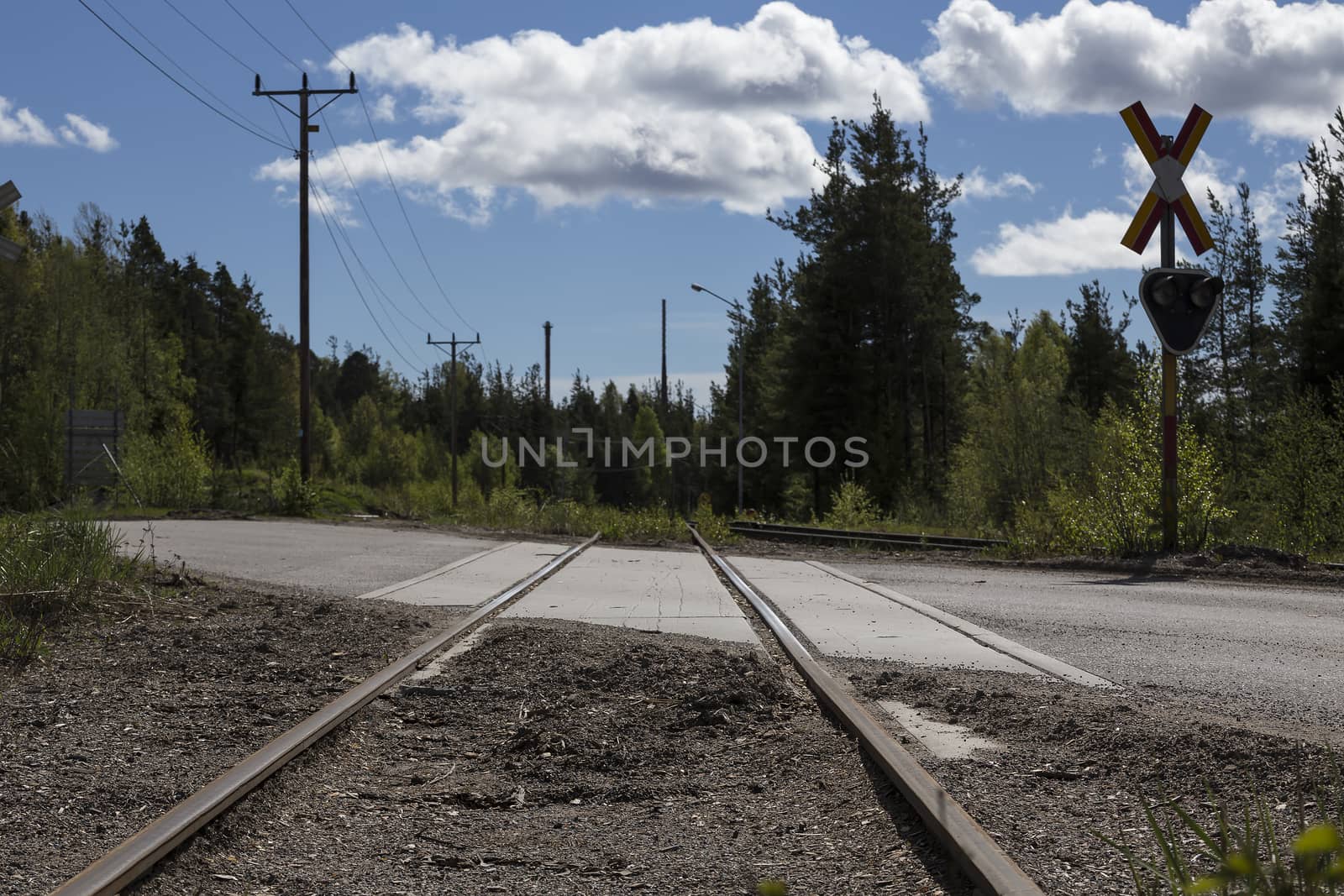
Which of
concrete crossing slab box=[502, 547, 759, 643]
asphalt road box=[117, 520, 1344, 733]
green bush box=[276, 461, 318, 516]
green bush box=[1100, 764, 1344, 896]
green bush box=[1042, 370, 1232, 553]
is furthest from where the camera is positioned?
green bush box=[276, 461, 318, 516]

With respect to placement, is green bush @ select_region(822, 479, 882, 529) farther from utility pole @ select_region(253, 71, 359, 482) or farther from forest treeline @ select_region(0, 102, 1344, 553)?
utility pole @ select_region(253, 71, 359, 482)

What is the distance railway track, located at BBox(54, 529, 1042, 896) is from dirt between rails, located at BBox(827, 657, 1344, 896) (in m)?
0.14

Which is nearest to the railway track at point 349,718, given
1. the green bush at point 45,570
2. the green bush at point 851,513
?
the green bush at point 45,570

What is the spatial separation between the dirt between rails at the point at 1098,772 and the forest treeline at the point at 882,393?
30.4 feet

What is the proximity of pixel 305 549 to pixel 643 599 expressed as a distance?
340 inches

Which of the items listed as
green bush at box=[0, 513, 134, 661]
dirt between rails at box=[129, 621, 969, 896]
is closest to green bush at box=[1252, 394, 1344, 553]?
dirt between rails at box=[129, 621, 969, 896]

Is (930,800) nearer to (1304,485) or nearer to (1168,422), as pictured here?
(1168,422)

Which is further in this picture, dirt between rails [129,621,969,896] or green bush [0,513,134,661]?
green bush [0,513,134,661]

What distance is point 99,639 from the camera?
767 centimetres

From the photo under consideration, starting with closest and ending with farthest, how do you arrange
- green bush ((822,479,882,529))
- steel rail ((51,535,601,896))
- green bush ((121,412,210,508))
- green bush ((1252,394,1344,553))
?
steel rail ((51,535,601,896))
green bush ((1252,394,1344,553))
green bush ((822,479,882,529))
green bush ((121,412,210,508))

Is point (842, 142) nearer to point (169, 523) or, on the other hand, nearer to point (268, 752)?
point (169, 523)

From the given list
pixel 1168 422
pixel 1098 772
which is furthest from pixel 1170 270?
pixel 1098 772

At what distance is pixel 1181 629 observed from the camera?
9.12 metres

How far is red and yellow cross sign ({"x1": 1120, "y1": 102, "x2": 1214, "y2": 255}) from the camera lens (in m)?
15.1
